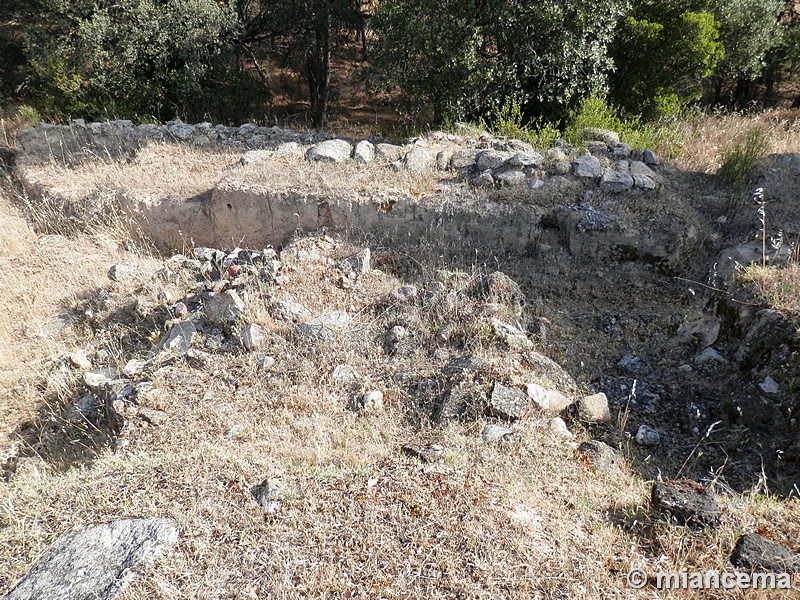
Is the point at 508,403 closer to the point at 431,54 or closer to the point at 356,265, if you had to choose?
the point at 356,265

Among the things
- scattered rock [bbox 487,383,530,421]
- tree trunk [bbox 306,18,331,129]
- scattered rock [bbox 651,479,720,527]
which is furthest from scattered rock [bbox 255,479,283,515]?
→ tree trunk [bbox 306,18,331,129]

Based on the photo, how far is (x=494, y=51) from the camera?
8797 millimetres

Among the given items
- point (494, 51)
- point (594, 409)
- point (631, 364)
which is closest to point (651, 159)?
point (494, 51)

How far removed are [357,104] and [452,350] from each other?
1379 centimetres

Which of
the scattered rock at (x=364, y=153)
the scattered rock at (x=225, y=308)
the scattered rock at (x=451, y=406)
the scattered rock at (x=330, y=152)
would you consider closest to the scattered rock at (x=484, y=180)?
the scattered rock at (x=364, y=153)

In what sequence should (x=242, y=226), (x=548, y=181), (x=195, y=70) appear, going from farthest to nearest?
(x=195, y=70)
(x=242, y=226)
(x=548, y=181)

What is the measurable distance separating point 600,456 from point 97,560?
2894 millimetres

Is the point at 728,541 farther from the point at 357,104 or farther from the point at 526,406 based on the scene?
the point at 357,104

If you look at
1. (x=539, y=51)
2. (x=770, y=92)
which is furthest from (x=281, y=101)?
(x=770, y=92)

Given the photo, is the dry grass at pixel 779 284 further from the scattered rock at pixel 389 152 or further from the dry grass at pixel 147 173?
the dry grass at pixel 147 173

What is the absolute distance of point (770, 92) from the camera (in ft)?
46.7

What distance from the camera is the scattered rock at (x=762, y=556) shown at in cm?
258

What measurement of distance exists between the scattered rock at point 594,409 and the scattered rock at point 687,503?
2.43 feet

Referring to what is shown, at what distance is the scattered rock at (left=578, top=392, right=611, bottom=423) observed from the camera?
3.77 m
